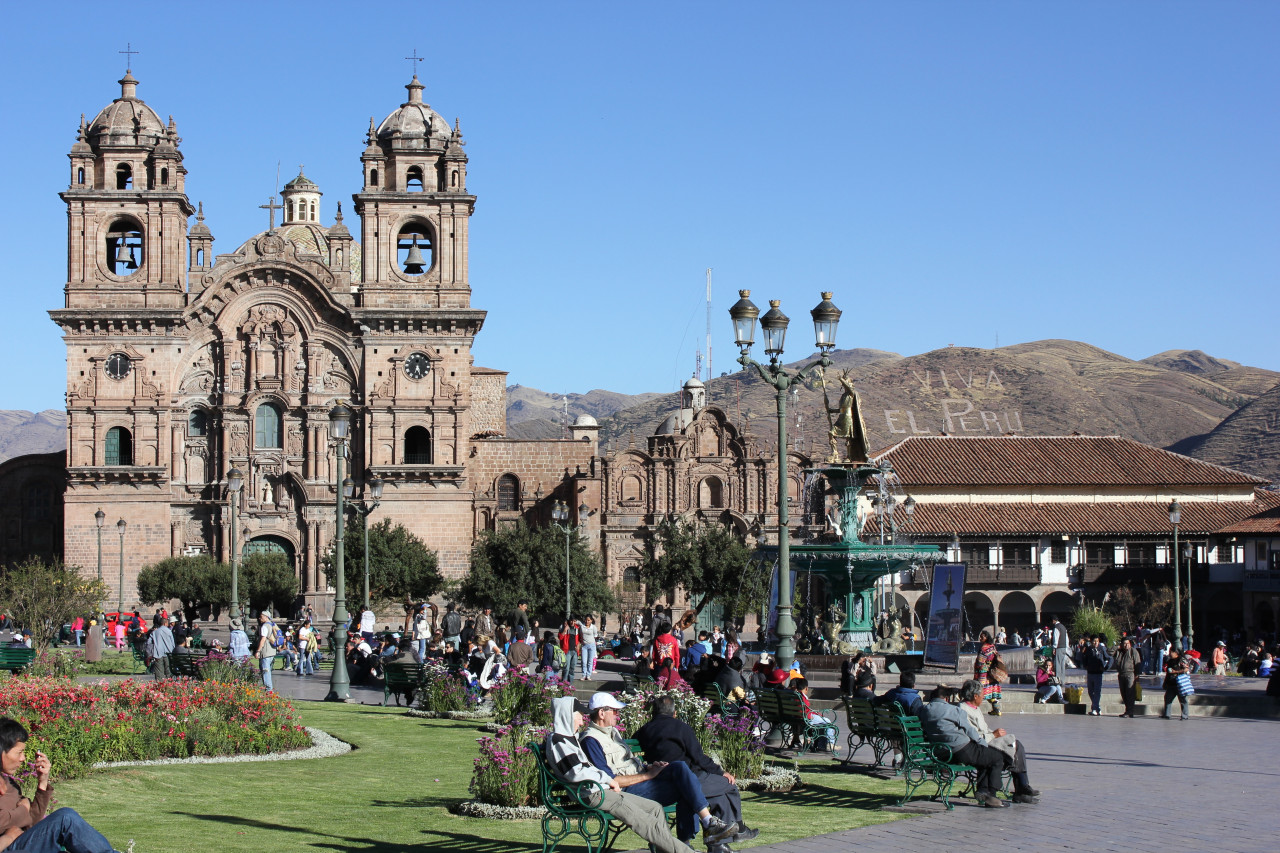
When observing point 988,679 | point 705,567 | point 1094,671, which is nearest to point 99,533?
point 705,567

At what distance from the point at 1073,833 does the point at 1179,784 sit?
3314 millimetres

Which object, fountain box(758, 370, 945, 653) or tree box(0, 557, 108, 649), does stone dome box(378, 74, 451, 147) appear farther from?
fountain box(758, 370, 945, 653)

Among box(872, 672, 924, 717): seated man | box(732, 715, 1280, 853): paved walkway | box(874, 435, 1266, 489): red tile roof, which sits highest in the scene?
box(874, 435, 1266, 489): red tile roof

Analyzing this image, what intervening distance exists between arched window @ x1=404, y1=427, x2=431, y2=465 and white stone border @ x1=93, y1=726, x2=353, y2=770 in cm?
3856

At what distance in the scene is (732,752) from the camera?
13477 mm

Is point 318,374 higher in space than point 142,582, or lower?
higher

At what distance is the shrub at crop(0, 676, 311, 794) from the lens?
13.6 meters

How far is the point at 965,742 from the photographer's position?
12.5 metres

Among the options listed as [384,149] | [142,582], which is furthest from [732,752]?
[384,149]

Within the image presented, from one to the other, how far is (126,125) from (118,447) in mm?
11654

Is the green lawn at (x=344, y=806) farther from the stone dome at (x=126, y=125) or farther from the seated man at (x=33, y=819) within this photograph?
the stone dome at (x=126, y=125)

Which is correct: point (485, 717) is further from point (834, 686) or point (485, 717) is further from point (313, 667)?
point (313, 667)

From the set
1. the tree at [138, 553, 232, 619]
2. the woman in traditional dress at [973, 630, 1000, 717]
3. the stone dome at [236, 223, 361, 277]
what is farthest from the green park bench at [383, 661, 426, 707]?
the stone dome at [236, 223, 361, 277]

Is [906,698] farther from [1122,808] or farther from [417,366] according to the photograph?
[417,366]
